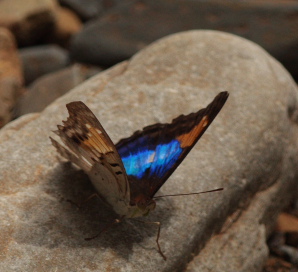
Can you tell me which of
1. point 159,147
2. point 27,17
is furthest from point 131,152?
point 27,17

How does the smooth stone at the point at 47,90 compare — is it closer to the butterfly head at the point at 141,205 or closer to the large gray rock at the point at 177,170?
the large gray rock at the point at 177,170

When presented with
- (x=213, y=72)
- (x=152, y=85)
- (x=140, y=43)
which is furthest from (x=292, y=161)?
(x=140, y=43)

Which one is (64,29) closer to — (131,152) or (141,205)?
(131,152)

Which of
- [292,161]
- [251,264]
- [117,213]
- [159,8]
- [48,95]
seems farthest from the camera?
[159,8]

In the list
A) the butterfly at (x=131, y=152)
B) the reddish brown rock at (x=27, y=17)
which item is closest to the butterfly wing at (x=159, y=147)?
the butterfly at (x=131, y=152)

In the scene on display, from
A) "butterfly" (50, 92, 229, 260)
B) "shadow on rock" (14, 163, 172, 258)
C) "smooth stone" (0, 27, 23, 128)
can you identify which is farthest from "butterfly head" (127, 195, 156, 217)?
"smooth stone" (0, 27, 23, 128)

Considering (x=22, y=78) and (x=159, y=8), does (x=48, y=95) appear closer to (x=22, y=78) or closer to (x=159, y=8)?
(x=22, y=78)
